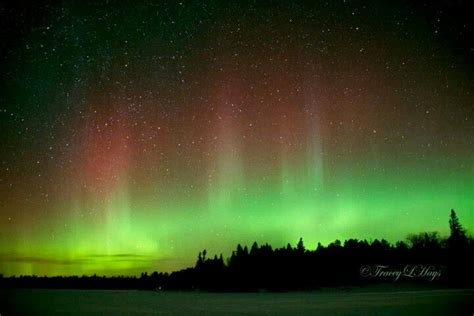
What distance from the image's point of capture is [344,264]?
8500 cm

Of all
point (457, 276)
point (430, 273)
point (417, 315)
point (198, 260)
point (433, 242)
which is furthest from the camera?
point (198, 260)

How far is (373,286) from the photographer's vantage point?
7288cm

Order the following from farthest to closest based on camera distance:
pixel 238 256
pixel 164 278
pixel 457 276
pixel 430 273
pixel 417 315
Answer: pixel 164 278
pixel 238 256
pixel 430 273
pixel 457 276
pixel 417 315

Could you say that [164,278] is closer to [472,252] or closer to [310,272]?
[310,272]

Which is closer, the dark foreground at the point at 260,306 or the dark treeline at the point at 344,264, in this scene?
the dark foreground at the point at 260,306

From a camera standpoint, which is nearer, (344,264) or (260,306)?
(260,306)

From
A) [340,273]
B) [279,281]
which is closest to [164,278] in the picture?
[279,281]

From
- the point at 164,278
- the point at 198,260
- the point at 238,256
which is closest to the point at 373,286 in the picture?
the point at 238,256

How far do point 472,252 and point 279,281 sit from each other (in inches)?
1360

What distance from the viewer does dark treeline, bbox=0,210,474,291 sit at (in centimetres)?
7181

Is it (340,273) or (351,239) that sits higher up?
(351,239)

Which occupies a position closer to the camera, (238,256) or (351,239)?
(351,239)

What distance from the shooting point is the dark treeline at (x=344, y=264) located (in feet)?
236

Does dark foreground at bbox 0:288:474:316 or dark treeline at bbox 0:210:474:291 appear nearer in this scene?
dark foreground at bbox 0:288:474:316
